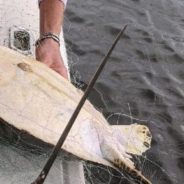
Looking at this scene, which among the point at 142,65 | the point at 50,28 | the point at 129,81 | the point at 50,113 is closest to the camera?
the point at 50,113

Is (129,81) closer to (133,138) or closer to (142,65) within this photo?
(142,65)

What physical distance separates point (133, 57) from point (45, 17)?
1981 millimetres

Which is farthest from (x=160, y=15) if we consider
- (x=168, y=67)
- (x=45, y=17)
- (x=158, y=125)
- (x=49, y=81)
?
(x=49, y=81)

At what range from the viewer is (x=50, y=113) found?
2412mm

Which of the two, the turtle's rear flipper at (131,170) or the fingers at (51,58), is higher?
the fingers at (51,58)

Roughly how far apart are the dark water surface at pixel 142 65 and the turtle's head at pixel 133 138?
68 cm

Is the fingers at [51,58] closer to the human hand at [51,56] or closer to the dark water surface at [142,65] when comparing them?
the human hand at [51,56]

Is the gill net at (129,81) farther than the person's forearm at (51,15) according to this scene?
No

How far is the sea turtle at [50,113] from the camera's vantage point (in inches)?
91.4

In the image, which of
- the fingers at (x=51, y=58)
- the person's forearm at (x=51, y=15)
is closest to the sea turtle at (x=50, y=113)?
the fingers at (x=51, y=58)

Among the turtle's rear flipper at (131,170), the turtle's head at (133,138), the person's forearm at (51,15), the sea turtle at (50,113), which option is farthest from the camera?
the person's forearm at (51,15)

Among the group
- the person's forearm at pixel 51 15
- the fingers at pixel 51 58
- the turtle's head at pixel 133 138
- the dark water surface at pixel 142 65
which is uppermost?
the person's forearm at pixel 51 15

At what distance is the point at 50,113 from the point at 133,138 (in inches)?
29.6

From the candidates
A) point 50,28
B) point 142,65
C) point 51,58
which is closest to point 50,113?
point 51,58
